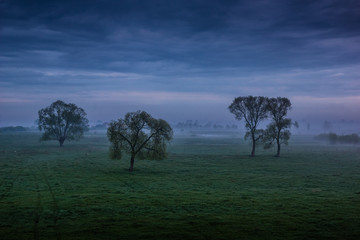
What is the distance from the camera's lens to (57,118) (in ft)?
Result: 362

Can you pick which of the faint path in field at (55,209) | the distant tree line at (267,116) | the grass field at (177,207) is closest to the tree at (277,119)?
the distant tree line at (267,116)

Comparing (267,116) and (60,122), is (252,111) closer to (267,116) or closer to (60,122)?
(267,116)

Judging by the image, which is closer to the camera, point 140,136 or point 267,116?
point 140,136

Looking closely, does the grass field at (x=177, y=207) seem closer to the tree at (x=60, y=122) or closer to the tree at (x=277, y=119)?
the tree at (x=277, y=119)

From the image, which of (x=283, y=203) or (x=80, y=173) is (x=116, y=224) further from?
(x=80, y=173)

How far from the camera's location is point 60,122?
110 meters

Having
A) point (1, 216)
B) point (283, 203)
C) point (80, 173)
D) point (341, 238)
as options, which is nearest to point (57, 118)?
point (80, 173)

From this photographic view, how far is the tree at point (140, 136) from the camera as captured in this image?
50781 millimetres

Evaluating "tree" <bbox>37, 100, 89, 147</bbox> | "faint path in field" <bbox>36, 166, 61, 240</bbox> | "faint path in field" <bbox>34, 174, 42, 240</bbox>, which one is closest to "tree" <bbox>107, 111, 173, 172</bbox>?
"faint path in field" <bbox>36, 166, 61, 240</bbox>

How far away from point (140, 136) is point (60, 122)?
72.2m

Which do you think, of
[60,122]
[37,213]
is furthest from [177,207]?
[60,122]

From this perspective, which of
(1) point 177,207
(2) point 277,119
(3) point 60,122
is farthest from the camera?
(3) point 60,122

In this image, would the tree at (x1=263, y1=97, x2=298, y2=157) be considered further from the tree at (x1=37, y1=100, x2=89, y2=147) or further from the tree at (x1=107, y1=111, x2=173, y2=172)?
the tree at (x1=37, y1=100, x2=89, y2=147)

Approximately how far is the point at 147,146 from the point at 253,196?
26334 mm
